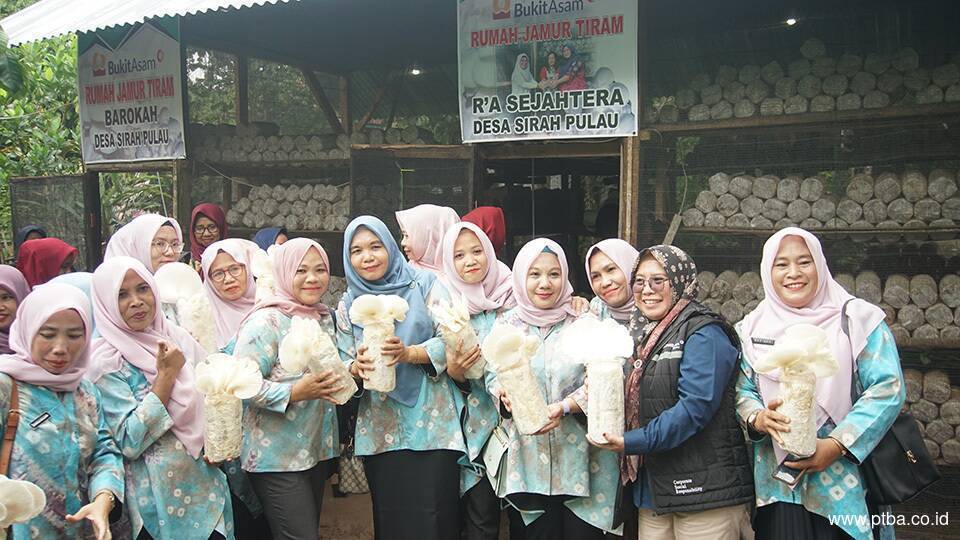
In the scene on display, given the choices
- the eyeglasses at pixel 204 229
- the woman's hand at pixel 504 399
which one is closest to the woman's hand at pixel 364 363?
the woman's hand at pixel 504 399

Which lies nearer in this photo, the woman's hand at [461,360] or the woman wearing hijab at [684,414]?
the woman wearing hijab at [684,414]

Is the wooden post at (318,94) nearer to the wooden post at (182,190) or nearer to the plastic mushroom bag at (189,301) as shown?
the wooden post at (182,190)

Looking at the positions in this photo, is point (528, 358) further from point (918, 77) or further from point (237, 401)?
point (918, 77)

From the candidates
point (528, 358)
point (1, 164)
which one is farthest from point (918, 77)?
point (1, 164)

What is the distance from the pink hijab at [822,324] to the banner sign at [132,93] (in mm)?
5480

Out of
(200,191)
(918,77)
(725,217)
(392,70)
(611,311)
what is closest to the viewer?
(611,311)

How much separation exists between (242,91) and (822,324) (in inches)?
244

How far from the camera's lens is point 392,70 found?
25.3 ft

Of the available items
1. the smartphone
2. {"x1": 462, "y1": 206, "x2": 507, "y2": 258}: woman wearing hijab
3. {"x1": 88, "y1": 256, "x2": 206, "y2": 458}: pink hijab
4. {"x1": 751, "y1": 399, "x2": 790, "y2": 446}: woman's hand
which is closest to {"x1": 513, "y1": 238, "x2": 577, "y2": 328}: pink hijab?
{"x1": 751, "y1": 399, "x2": 790, "y2": 446}: woman's hand

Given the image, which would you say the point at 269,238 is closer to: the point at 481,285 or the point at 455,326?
the point at 481,285

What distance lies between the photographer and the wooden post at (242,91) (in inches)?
297

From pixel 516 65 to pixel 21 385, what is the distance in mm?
3700

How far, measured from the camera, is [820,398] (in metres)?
2.84

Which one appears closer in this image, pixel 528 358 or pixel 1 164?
pixel 528 358
